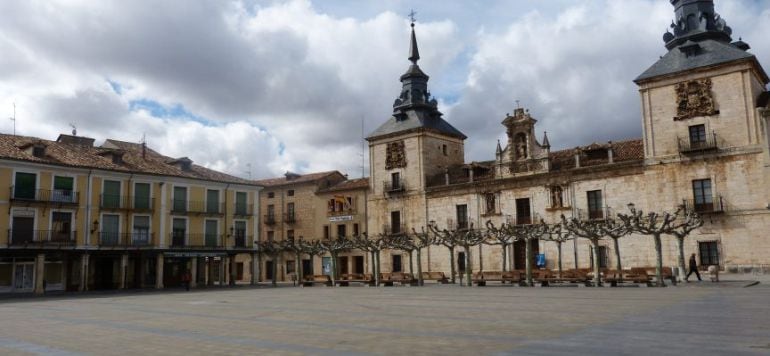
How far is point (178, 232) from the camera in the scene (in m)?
37.5

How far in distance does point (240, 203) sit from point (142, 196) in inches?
255

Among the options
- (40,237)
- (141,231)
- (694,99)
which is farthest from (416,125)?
(40,237)

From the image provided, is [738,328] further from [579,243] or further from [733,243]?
[579,243]

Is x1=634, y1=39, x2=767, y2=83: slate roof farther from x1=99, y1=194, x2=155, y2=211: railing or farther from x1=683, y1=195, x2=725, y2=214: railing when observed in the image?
x1=99, y1=194, x2=155, y2=211: railing

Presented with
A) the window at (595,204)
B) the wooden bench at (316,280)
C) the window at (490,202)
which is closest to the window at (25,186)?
the wooden bench at (316,280)

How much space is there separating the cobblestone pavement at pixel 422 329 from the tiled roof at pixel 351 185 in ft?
102

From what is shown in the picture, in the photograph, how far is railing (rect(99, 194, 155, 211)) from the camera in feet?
113

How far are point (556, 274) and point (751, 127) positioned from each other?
12176 millimetres

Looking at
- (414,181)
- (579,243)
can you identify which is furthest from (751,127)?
(414,181)

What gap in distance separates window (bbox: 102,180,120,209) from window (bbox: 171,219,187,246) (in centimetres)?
353

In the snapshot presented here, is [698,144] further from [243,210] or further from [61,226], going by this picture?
[61,226]


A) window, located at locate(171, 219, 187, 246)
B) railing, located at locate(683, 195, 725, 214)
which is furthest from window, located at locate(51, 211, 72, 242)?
railing, located at locate(683, 195, 725, 214)

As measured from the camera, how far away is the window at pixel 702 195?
31042mm

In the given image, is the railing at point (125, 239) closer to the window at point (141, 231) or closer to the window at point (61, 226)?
the window at point (141, 231)
